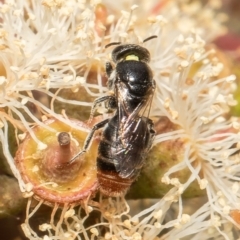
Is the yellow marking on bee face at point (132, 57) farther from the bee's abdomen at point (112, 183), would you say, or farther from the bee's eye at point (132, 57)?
the bee's abdomen at point (112, 183)

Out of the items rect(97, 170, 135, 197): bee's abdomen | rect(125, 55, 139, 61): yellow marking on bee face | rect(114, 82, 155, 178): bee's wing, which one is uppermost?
rect(125, 55, 139, 61): yellow marking on bee face

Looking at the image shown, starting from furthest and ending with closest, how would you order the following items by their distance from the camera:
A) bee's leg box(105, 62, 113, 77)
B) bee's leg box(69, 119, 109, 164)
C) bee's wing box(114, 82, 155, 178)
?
bee's leg box(105, 62, 113, 77) < bee's leg box(69, 119, 109, 164) < bee's wing box(114, 82, 155, 178)

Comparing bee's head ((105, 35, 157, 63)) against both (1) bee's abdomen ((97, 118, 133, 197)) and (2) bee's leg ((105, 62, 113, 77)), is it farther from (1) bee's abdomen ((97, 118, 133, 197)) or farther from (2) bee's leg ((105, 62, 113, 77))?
(1) bee's abdomen ((97, 118, 133, 197))

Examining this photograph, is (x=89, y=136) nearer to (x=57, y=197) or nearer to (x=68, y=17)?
(x=57, y=197)

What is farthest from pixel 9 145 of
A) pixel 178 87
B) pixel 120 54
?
pixel 178 87

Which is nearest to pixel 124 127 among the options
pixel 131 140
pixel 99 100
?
pixel 131 140

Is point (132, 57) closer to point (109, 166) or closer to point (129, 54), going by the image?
point (129, 54)

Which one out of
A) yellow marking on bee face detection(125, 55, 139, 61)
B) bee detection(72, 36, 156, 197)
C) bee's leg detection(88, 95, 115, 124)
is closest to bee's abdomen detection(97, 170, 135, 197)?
bee detection(72, 36, 156, 197)

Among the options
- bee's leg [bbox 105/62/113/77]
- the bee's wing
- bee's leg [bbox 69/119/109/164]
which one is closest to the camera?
the bee's wing

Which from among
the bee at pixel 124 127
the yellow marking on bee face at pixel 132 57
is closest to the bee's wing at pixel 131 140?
the bee at pixel 124 127
